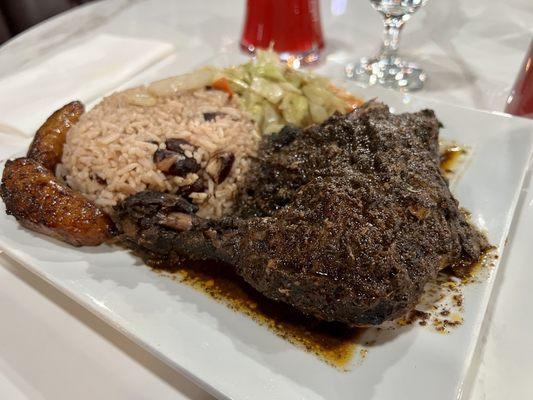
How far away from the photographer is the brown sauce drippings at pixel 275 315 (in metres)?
1.77

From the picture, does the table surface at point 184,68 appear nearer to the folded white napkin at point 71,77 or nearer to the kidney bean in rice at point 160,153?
the folded white napkin at point 71,77

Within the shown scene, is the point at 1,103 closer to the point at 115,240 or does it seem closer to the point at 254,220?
the point at 115,240

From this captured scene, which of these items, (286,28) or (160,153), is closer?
(160,153)

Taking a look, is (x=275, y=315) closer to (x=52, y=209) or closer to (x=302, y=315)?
(x=302, y=315)

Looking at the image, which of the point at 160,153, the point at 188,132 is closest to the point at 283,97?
the point at 188,132

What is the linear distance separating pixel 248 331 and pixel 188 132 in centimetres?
110

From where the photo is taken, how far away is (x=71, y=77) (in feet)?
11.7

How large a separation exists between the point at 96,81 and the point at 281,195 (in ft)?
6.42

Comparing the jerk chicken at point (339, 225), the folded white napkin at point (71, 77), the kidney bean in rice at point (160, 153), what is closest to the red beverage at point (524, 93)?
the jerk chicken at point (339, 225)

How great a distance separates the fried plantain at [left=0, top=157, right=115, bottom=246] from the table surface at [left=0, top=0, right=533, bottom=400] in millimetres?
257

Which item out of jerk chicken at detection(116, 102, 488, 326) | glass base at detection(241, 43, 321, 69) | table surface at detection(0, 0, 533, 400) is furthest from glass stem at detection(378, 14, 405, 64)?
jerk chicken at detection(116, 102, 488, 326)

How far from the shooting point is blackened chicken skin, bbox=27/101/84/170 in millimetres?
2574

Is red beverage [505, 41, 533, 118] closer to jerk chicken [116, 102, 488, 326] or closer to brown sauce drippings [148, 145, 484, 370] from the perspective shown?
jerk chicken [116, 102, 488, 326]

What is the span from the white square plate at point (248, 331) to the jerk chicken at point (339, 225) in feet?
0.47
